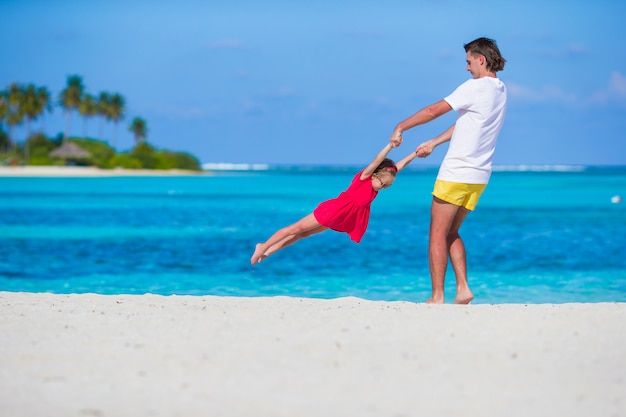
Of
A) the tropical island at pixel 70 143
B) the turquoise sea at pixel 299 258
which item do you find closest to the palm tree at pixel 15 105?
the tropical island at pixel 70 143

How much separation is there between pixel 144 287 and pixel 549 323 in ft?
32.6

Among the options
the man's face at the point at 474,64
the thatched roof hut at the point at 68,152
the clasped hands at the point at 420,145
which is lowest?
the clasped hands at the point at 420,145

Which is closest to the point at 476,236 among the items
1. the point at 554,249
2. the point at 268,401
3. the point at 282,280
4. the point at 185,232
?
the point at 554,249

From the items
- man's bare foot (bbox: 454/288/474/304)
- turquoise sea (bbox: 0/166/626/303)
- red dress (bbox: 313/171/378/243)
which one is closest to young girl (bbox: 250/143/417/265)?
red dress (bbox: 313/171/378/243)

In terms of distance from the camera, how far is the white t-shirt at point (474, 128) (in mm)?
7641

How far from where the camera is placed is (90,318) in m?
7.13

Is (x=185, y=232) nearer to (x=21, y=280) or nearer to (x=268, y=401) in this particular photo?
(x=21, y=280)

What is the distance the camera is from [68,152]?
108375 millimetres

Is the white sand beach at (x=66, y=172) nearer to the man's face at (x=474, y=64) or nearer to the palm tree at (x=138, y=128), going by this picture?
the palm tree at (x=138, y=128)

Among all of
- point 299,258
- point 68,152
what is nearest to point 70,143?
point 68,152

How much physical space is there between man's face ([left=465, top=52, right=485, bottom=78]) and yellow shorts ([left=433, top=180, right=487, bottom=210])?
99cm

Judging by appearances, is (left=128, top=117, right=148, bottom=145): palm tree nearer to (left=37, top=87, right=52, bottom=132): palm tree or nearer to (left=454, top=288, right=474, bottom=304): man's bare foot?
(left=37, top=87, right=52, bottom=132): palm tree

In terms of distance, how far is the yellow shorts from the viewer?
7836 mm

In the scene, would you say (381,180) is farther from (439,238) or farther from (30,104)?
(30,104)
